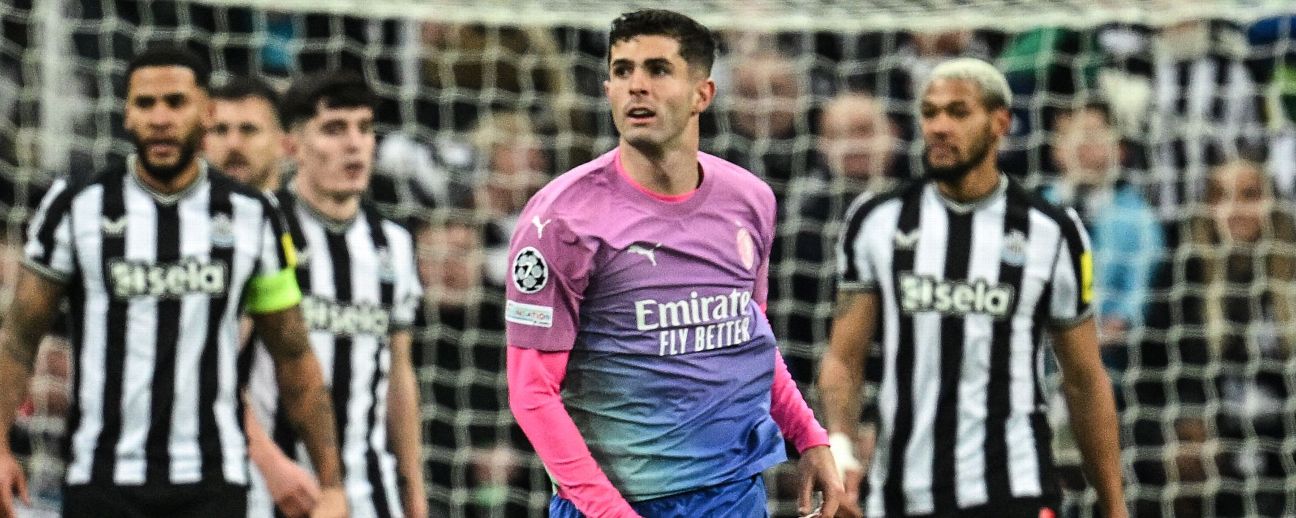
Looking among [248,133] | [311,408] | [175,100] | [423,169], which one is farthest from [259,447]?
[423,169]

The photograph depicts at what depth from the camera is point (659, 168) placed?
3.66 meters

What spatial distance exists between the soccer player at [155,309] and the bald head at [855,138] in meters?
2.71

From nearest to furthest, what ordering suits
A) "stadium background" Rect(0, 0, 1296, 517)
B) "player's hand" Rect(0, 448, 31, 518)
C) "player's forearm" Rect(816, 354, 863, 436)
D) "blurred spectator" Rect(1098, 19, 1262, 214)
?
"player's hand" Rect(0, 448, 31, 518) → "player's forearm" Rect(816, 354, 863, 436) → "stadium background" Rect(0, 0, 1296, 517) → "blurred spectator" Rect(1098, 19, 1262, 214)

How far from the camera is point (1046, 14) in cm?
670

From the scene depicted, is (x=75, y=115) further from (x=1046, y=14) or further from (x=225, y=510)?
(x=1046, y=14)

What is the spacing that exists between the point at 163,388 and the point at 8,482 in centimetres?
42

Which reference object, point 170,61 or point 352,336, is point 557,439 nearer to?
point 170,61

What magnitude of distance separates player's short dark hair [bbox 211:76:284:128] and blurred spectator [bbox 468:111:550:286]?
4.00 ft

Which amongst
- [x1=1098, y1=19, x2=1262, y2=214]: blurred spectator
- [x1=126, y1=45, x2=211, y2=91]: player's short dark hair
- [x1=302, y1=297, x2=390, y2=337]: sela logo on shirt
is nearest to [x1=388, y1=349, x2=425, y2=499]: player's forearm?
[x1=302, y1=297, x2=390, y2=337]: sela logo on shirt

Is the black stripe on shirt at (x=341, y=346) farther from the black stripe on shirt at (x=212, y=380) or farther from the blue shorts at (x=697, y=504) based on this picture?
the blue shorts at (x=697, y=504)

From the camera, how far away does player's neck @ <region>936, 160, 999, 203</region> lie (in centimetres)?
523

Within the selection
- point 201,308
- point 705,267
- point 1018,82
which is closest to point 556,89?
point 1018,82

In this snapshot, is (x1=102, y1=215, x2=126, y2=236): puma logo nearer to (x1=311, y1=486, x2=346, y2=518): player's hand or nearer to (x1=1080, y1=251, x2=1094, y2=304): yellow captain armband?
(x1=311, y1=486, x2=346, y2=518): player's hand

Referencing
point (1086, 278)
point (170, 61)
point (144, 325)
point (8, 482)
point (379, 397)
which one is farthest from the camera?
point (379, 397)
